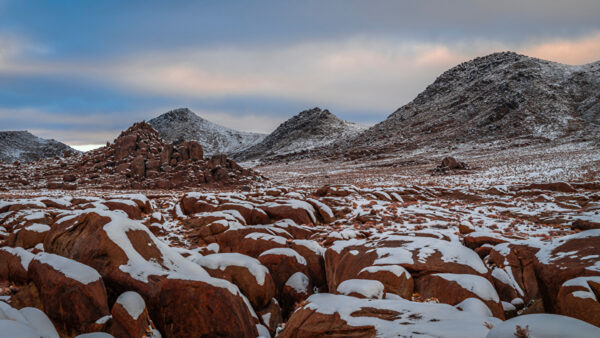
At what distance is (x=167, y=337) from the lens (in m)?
6.40

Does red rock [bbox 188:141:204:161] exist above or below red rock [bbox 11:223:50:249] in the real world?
above

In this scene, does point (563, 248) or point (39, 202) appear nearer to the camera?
point (563, 248)

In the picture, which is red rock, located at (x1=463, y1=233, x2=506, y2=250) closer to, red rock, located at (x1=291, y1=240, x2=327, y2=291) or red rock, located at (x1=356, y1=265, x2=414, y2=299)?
red rock, located at (x1=356, y1=265, x2=414, y2=299)

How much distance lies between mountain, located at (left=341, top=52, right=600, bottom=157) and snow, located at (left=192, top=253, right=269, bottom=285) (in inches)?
3093

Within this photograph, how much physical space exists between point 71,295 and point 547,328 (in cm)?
753

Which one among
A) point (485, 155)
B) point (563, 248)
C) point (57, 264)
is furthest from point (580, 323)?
point (485, 155)

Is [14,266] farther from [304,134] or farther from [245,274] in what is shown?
[304,134]

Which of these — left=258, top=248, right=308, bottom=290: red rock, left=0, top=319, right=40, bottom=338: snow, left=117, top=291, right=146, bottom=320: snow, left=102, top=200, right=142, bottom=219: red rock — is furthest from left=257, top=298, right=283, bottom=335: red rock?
left=102, top=200, right=142, bottom=219: red rock

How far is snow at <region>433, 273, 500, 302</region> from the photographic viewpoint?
6672 millimetres

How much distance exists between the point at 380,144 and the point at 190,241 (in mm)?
83842

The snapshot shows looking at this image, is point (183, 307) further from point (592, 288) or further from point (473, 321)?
point (592, 288)

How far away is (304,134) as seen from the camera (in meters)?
145

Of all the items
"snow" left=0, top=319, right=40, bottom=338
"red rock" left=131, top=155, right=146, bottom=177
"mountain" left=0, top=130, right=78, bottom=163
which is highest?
"mountain" left=0, top=130, right=78, bottom=163

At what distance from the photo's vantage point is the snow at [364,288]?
6.29 m
